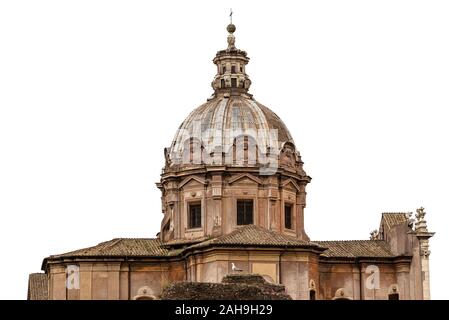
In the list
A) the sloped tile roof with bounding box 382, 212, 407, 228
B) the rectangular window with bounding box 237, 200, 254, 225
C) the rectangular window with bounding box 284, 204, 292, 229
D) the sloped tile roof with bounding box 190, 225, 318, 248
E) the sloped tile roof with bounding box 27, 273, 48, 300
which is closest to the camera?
the sloped tile roof with bounding box 190, 225, 318, 248

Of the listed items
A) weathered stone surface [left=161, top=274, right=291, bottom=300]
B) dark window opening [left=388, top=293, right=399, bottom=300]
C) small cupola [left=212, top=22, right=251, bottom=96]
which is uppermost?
small cupola [left=212, top=22, right=251, bottom=96]

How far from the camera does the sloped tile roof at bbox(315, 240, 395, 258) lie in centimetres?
8044

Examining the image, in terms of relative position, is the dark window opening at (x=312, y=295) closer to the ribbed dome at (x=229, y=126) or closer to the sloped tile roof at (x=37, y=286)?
the ribbed dome at (x=229, y=126)

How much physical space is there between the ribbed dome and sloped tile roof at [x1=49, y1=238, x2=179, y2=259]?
206 inches

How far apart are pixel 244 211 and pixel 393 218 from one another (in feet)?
30.8

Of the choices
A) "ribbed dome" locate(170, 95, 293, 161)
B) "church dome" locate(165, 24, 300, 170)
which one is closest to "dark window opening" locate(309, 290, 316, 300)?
"church dome" locate(165, 24, 300, 170)

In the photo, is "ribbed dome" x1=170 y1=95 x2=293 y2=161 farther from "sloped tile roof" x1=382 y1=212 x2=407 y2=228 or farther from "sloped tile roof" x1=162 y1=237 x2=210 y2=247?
"sloped tile roof" x1=382 y1=212 x2=407 y2=228

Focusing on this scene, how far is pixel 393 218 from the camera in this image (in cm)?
8325

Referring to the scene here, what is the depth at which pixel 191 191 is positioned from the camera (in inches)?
3169

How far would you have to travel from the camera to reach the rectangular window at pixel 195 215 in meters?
80.1

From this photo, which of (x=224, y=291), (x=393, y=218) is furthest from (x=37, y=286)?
(x=224, y=291)
